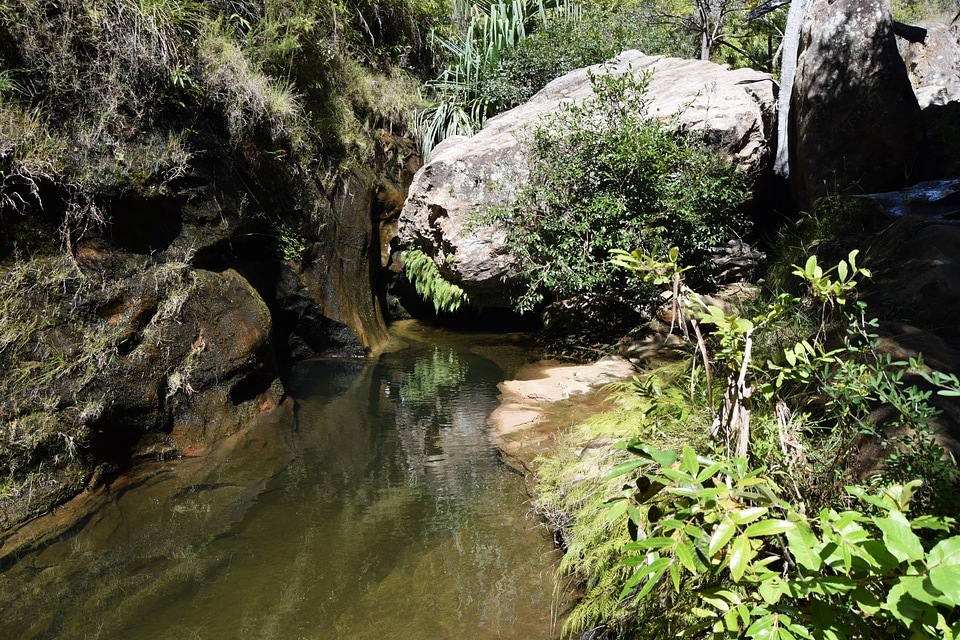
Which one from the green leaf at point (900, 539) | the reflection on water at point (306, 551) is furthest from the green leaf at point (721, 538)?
the reflection on water at point (306, 551)

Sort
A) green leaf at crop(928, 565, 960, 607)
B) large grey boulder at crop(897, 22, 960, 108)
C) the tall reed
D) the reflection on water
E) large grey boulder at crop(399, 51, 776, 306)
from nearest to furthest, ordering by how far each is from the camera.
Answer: green leaf at crop(928, 565, 960, 607) < the reflection on water < large grey boulder at crop(399, 51, 776, 306) < the tall reed < large grey boulder at crop(897, 22, 960, 108)

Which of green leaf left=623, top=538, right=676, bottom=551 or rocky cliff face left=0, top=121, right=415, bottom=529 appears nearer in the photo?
green leaf left=623, top=538, right=676, bottom=551

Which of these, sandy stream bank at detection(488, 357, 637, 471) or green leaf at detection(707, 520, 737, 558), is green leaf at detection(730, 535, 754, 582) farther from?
sandy stream bank at detection(488, 357, 637, 471)

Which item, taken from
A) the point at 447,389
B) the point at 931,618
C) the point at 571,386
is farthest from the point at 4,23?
Answer: the point at 931,618

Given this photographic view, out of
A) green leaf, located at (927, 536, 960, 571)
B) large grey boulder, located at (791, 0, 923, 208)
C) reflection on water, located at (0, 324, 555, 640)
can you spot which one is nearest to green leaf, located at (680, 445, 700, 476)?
green leaf, located at (927, 536, 960, 571)

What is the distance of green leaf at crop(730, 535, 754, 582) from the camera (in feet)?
4.51

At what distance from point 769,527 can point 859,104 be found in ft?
19.5

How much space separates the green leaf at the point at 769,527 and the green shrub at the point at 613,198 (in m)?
4.61

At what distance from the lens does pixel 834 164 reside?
19.4 ft

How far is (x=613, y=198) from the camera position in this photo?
20.0 ft

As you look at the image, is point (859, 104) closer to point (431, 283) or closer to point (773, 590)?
point (431, 283)

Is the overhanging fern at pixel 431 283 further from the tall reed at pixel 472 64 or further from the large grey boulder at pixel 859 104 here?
the large grey boulder at pixel 859 104

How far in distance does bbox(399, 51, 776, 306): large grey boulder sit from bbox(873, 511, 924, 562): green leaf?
19.4ft

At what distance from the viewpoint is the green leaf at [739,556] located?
1375mm
